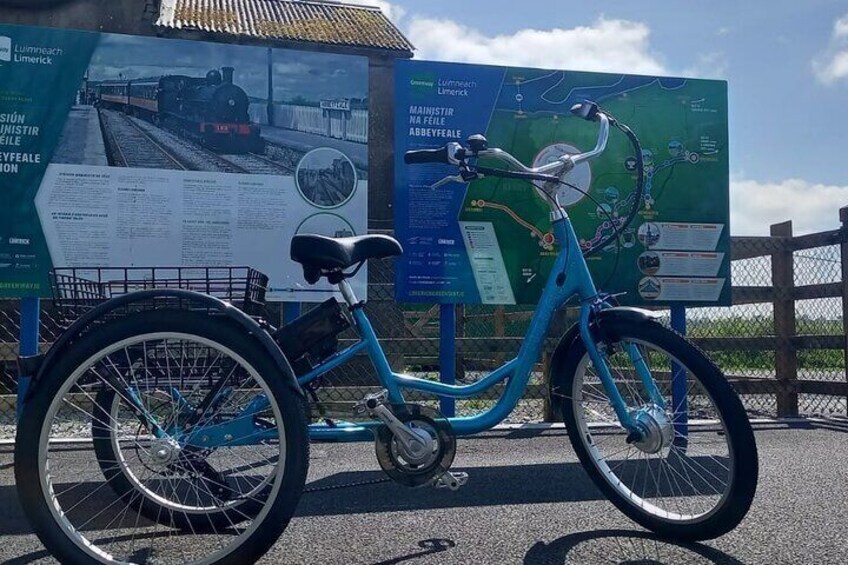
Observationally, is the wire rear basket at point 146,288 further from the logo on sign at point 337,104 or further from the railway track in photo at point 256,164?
the logo on sign at point 337,104

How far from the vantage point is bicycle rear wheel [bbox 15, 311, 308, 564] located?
2.54 meters

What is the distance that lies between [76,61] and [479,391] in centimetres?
317

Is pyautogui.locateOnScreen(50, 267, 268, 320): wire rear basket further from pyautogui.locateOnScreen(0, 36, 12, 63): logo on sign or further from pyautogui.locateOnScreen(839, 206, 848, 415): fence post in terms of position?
pyautogui.locateOnScreen(839, 206, 848, 415): fence post

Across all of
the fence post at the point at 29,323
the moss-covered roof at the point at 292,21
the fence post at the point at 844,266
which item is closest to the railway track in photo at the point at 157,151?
the fence post at the point at 29,323

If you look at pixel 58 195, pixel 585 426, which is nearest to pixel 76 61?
pixel 58 195

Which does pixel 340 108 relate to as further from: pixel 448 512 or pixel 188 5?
pixel 188 5

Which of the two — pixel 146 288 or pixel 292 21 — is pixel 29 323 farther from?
pixel 292 21

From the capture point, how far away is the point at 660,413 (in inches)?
121

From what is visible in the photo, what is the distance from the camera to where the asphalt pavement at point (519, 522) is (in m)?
2.87

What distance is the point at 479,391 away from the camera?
3.32 metres

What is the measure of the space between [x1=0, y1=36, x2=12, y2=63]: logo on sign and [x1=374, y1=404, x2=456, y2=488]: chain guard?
3.25m

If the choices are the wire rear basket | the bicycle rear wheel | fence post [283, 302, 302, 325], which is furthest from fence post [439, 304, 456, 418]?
the wire rear basket

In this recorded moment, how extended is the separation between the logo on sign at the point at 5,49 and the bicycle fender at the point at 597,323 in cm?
354

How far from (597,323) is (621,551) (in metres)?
0.89
